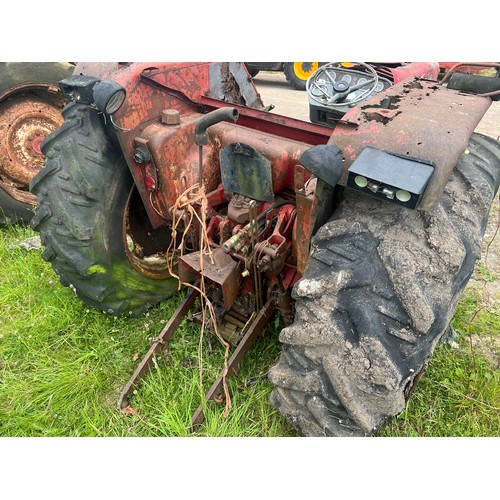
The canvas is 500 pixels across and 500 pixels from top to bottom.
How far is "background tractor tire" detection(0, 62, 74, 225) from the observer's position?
3.37 m

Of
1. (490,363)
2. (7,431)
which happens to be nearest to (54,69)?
(7,431)

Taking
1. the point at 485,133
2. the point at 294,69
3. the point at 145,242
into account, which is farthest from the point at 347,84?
the point at 294,69

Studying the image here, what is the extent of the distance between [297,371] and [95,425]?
1.15m

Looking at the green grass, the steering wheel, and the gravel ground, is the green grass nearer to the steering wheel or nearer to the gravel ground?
the gravel ground

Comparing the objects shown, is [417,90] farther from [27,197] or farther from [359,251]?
[27,197]

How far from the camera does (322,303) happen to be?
1438 millimetres

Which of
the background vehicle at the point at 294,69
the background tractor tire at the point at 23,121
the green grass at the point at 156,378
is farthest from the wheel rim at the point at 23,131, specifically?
the background vehicle at the point at 294,69

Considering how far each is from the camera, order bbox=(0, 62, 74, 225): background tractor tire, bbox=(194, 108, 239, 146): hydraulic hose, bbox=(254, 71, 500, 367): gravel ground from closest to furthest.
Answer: bbox=(194, 108, 239, 146): hydraulic hose < bbox=(254, 71, 500, 367): gravel ground < bbox=(0, 62, 74, 225): background tractor tire

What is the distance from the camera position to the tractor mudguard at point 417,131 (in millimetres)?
1387

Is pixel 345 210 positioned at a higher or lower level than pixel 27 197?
higher

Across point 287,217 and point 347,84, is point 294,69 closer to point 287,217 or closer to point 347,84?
point 347,84

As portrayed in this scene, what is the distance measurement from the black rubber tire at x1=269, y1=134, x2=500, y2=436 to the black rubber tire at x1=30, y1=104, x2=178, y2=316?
46.9 inches

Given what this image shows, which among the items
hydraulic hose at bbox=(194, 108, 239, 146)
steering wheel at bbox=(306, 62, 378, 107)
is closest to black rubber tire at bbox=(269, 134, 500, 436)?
hydraulic hose at bbox=(194, 108, 239, 146)

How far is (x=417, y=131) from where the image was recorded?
145 centimetres
